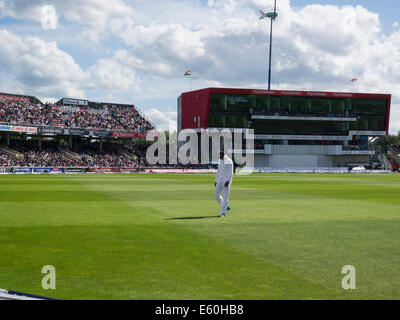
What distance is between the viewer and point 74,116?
80.6 m

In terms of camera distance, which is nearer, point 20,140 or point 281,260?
point 281,260

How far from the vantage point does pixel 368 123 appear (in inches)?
3802

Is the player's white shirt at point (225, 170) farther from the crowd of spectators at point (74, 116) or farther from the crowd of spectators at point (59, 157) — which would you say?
the crowd of spectators at point (74, 116)

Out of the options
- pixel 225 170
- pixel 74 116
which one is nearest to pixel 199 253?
pixel 225 170

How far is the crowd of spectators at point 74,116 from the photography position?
238 ft

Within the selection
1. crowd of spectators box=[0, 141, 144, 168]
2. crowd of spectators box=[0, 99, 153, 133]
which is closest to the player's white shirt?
crowd of spectators box=[0, 141, 144, 168]

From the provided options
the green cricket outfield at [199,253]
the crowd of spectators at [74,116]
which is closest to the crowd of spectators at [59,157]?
the crowd of spectators at [74,116]

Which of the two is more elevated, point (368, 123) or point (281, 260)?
point (368, 123)

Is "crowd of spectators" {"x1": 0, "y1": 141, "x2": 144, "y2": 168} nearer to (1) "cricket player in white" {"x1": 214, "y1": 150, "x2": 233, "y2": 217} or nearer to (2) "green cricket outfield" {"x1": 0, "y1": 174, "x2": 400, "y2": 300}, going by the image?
(2) "green cricket outfield" {"x1": 0, "y1": 174, "x2": 400, "y2": 300}

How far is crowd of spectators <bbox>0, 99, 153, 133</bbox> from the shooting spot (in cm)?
7262
